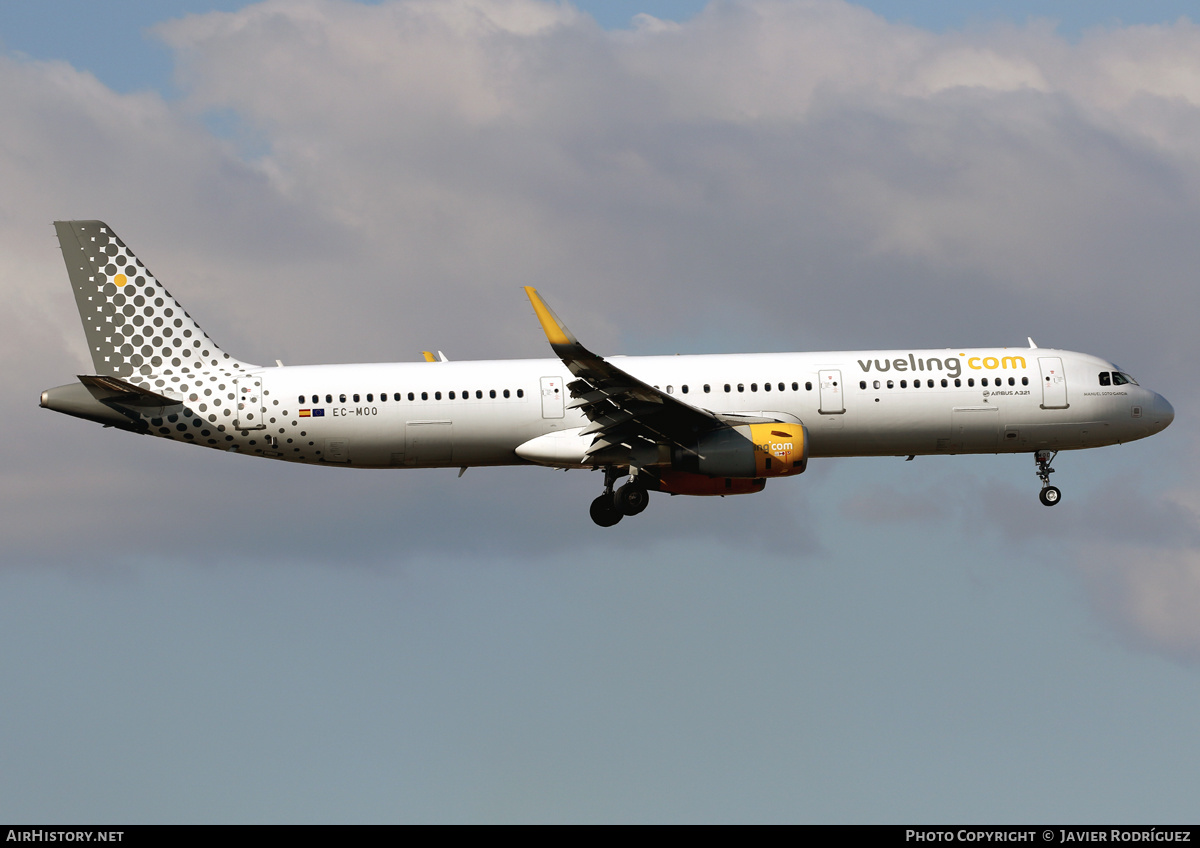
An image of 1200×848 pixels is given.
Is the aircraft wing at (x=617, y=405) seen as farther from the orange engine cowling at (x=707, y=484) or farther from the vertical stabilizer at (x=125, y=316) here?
the vertical stabilizer at (x=125, y=316)

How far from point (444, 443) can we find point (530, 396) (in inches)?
118

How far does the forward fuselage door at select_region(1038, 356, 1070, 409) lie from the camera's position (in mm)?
44906

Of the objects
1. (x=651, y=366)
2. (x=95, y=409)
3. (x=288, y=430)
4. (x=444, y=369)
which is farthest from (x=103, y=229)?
(x=651, y=366)

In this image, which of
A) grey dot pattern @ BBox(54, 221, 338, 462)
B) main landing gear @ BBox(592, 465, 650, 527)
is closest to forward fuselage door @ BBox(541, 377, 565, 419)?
main landing gear @ BBox(592, 465, 650, 527)

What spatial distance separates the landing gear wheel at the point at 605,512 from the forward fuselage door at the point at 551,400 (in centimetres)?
332

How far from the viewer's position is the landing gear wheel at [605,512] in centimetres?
4472

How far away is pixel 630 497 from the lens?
4428cm

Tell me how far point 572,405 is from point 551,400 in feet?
2.17

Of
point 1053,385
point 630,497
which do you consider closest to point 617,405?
point 630,497

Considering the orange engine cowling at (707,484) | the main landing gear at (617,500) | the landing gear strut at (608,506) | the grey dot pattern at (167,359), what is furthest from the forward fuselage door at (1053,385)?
the grey dot pattern at (167,359)

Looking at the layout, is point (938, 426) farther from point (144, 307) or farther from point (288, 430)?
point (144, 307)

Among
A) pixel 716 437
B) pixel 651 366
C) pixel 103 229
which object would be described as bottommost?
pixel 716 437

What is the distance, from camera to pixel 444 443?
43.3 m

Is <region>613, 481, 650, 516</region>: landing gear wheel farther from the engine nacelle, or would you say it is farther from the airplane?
the engine nacelle
